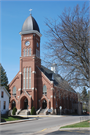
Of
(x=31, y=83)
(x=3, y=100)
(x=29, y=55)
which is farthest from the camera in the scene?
(x=29, y=55)

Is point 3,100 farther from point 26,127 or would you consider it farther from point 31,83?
point 26,127

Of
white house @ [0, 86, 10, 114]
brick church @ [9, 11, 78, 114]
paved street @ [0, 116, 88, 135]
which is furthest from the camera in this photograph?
brick church @ [9, 11, 78, 114]

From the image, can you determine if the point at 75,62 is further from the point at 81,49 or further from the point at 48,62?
the point at 48,62

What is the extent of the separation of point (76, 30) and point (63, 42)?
1.13 meters

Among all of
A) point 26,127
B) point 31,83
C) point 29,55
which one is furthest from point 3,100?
point 29,55

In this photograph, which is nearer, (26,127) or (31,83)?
(26,127)

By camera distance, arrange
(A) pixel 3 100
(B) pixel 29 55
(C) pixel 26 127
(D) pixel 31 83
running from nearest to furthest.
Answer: (C) pixel 26 127 → (A) pixel 3 100 → (D) pixel 31 83 → (B) pixel 29 55

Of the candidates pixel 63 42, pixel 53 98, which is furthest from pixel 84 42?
pixel 53 98

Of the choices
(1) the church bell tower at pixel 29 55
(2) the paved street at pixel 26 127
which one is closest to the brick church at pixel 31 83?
(1) the church bell tower at pixel 29 55

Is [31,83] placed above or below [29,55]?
below

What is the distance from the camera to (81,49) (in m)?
10.1

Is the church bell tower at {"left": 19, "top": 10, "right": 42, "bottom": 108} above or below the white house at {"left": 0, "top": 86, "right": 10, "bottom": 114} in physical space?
above

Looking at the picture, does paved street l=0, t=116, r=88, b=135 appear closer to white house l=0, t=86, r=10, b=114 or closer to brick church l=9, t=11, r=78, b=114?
white house l=0, t=86, r=10, b=114

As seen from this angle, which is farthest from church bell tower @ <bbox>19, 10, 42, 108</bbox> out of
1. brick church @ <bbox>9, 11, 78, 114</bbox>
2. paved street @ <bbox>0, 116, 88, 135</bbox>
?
paved street @ <bbox>0, 116, 88, 135</bbox>
